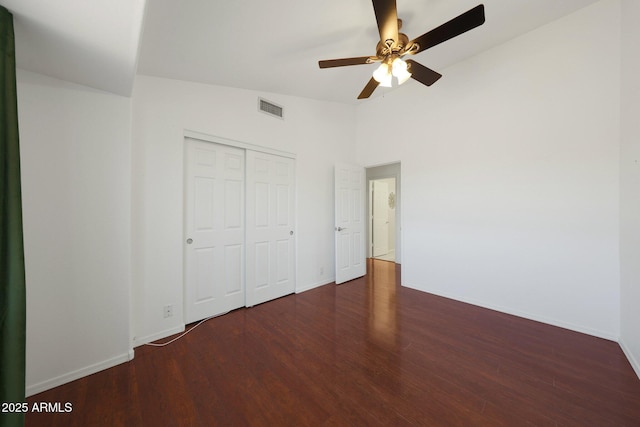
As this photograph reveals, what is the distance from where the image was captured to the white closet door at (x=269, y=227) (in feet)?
9.54

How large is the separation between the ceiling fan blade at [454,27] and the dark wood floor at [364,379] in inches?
97.1

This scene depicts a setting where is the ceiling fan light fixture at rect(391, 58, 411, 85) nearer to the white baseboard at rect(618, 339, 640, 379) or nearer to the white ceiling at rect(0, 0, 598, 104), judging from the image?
the white ceiling at rect(0, 0, 598, 104)

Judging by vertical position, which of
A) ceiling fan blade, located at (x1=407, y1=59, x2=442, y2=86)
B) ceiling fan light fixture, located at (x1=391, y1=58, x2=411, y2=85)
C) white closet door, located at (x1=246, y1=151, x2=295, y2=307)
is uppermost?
ceiling fan blade, located at (x1=407, y1=59, x2=442, y2=86)

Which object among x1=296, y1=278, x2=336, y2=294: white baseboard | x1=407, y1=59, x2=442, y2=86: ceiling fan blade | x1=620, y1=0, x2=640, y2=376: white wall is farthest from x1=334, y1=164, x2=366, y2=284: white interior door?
x1=620, y1=0, x2=640, y2=376: white wall

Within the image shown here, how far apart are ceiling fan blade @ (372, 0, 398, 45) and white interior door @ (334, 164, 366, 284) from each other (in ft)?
7.09

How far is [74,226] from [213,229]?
3.65ft

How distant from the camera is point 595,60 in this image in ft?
7.13

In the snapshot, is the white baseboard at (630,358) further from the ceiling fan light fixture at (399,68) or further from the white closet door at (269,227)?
the white closet door at (269,227)

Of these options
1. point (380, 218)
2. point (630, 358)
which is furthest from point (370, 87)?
point (380, 218)

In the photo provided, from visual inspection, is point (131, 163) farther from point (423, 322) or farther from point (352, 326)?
point (423, 322)

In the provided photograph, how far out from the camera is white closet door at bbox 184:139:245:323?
245 cm

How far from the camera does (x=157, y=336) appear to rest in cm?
216

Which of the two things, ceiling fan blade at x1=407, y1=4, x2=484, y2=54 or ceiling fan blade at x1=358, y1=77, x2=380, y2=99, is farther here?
ceiling fan blade at x1=358, y1=77, x2=380, y2=99

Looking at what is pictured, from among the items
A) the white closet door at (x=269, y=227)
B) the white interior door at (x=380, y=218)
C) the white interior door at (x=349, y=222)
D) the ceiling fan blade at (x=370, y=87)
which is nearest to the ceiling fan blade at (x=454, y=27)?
the ceiling fan blade at (x=370, y=87)
